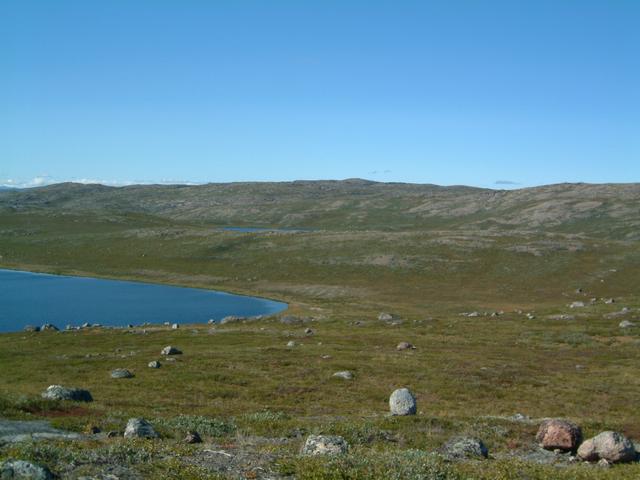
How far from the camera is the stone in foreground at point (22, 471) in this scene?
14188mm

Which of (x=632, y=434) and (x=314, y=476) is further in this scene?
(x=632, y=434)

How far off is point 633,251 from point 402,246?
46.9 metres

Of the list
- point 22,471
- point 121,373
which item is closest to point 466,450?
point 22,471

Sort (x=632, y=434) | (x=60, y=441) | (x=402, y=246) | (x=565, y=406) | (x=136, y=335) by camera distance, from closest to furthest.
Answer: (x=60, y=441) < (x=632, y=434) < (x=565, y=406) < (x=136, y=335) < (x=402, y=246)

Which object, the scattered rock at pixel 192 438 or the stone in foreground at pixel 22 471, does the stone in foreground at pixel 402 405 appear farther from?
the stone in foreground at pixel 22 471

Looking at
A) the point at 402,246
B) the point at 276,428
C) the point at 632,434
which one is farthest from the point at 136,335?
the point at 402,246

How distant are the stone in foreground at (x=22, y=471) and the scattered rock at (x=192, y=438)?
24.5 feet

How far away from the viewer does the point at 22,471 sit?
14375mm

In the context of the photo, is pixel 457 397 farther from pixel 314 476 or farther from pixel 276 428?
pixel 314 476

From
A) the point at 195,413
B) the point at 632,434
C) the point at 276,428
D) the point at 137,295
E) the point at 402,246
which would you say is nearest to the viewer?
the point at 276,428

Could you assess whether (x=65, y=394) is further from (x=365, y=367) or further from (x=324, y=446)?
(x=365, y=367)

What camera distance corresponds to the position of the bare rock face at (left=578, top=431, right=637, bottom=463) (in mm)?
21047

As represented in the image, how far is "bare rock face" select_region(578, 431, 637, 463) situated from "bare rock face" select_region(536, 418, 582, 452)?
0.91m

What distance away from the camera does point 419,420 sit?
27.1 metres
